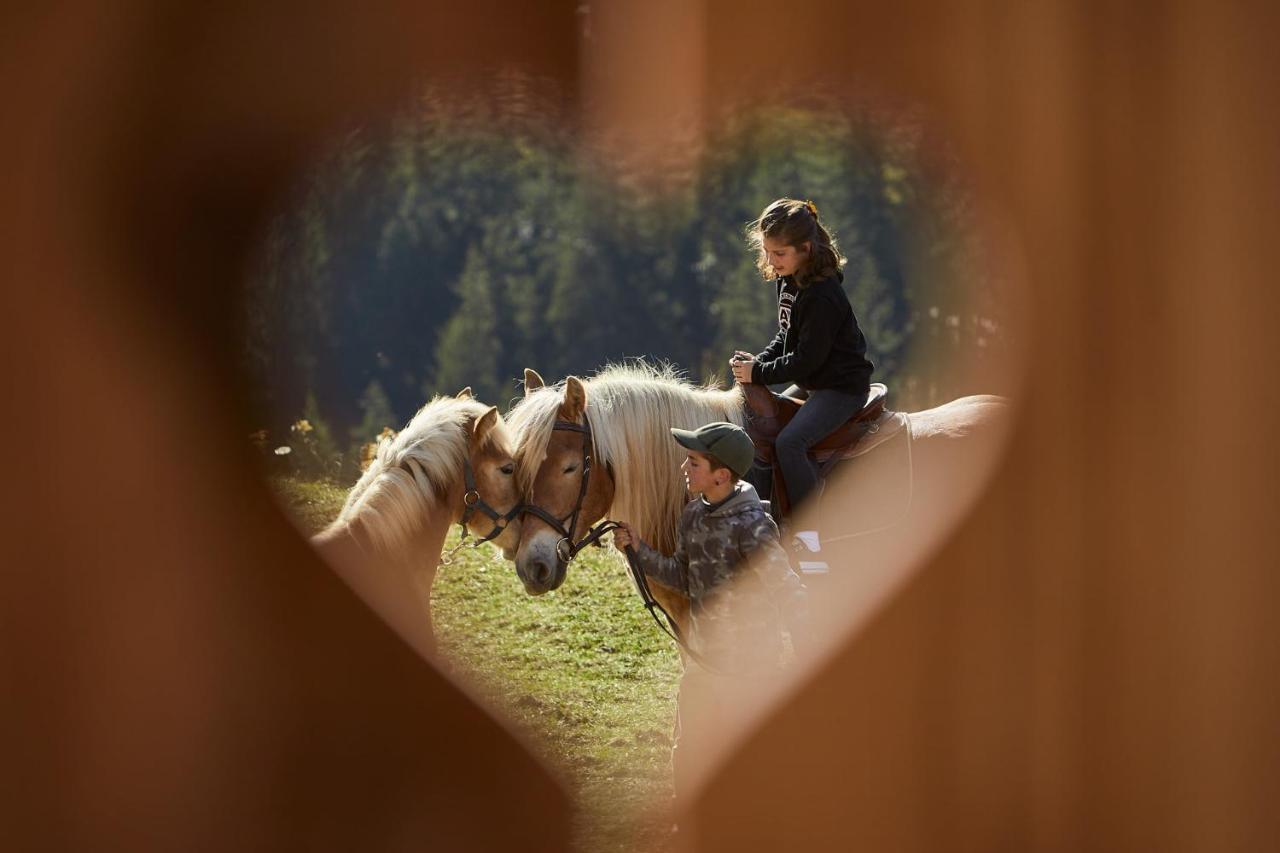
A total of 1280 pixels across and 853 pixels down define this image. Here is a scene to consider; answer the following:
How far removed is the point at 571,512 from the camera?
4164mm

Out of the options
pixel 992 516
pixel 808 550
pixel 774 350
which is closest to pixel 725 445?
pixel 992 516

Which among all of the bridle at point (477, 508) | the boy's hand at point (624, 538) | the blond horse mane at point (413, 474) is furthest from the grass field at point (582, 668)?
the boy's hand at point (624, 538)

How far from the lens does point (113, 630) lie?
2.55 m

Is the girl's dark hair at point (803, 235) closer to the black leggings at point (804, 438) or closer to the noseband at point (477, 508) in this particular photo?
the black leggings at point (804, 438)

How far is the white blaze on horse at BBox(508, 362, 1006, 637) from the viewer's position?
409 cm

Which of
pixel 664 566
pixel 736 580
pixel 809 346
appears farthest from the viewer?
pixel 809 346

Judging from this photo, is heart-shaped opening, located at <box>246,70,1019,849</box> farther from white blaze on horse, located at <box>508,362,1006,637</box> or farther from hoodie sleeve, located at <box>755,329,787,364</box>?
hoodie sleeve, located at <box>755,329,787,364</box>

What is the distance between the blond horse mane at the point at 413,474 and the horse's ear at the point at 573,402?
258 mm

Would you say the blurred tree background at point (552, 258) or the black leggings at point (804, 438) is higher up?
the blurred tree background at point (552, 258)

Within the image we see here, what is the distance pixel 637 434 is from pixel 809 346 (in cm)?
79

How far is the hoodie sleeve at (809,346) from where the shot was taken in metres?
3.98

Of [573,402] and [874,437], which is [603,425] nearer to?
[573,402]

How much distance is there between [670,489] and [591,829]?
134cm

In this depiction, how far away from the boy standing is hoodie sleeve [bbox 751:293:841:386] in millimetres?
808
